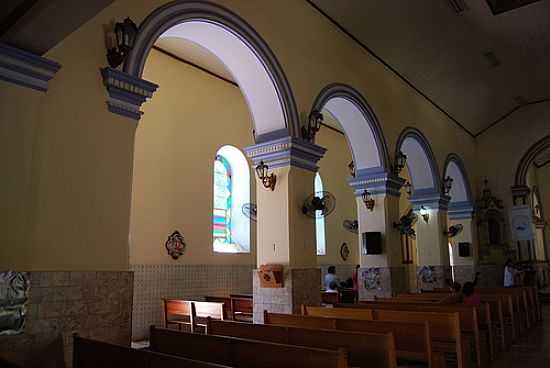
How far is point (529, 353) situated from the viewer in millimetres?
6195

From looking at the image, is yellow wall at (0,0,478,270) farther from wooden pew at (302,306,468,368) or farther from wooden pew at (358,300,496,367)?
wooden pew at (358,300,496,367)

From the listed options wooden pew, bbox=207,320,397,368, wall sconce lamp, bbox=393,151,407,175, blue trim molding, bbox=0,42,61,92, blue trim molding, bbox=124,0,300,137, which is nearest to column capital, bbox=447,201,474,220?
wall sconce lamp, bbox=393,151,407,175

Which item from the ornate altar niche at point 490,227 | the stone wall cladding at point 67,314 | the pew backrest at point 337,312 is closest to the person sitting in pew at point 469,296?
the pew backrest at point 337,312

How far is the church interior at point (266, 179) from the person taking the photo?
352 centimetres

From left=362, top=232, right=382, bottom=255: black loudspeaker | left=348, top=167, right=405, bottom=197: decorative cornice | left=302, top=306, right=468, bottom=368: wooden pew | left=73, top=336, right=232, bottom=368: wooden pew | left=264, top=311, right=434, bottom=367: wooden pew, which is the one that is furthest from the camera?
left=348, top=167, right=405, bottom=197: decorative cornice

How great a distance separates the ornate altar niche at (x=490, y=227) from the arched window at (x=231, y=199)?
821cm

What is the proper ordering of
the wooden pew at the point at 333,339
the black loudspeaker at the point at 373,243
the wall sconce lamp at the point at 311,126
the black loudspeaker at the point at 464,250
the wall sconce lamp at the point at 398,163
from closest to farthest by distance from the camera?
the wooden pew at the point at 333,339 < the wall sconce lamp at the point at 311,126 < the black loudspeaker at the point at 373,243 < the wall sconce lamp at the point at 398,163 < the black loudspeaker at the point at 464,250

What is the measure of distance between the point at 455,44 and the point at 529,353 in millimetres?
6377

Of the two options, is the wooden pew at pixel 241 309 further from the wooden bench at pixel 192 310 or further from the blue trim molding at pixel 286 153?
the blue trim molding at pixel 286 153

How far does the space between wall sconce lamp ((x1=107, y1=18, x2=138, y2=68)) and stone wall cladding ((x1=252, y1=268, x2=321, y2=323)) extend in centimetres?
349

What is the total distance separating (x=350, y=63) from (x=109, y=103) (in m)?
5.30

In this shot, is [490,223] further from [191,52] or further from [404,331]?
[404,331]

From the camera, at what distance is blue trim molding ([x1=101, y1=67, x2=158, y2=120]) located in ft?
14.3

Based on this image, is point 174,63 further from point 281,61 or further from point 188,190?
point 281,61
